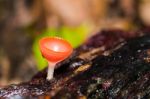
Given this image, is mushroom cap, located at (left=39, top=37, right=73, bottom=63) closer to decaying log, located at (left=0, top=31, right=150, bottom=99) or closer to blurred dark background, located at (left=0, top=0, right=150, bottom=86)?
decaying log, located at (left=0, top=31, right=150, bottom=99)

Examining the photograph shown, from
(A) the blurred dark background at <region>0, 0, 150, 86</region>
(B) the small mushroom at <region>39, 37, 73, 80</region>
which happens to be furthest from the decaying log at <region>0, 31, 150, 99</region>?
(A) the blurred dark background at <region>0, 0, 150, 86</region>

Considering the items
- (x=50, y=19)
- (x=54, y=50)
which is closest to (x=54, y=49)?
(x=54, y=50)

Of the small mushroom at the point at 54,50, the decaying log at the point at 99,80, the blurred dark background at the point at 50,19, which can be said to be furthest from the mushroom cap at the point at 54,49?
the blurred dark background at the point at 50,19

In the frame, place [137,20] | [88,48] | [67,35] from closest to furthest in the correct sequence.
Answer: [88,48] < [67,35] < [137,20]

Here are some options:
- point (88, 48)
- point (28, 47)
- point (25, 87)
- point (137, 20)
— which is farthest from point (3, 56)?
point (25, 87)

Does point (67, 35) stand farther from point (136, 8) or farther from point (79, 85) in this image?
point (79, 85)

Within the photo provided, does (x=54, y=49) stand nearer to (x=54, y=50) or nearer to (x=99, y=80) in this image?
(x=54, y=50)

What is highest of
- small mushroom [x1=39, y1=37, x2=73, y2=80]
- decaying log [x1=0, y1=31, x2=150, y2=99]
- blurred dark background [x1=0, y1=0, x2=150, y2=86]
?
small mushroom [x1=39, y1=37, x2=73, y2=80]
